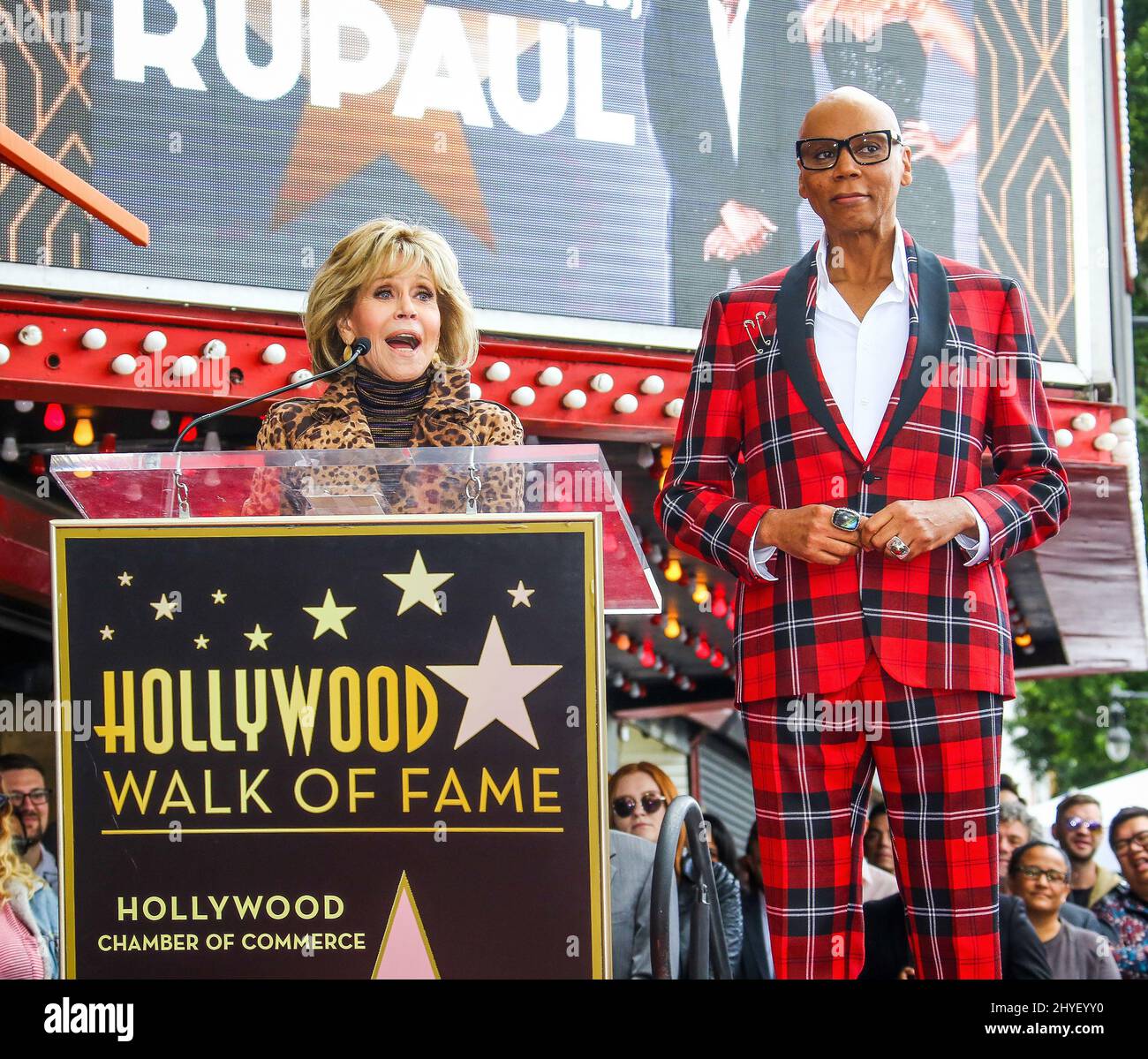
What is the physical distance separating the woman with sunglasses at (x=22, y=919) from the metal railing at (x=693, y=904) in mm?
2104

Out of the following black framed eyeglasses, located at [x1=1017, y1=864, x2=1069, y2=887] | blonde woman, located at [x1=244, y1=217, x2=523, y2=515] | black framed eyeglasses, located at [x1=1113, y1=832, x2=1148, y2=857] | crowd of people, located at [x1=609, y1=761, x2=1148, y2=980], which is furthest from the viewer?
black framed eyeglasses, located at [x1=1113, y1=832, x2=1148, y2=857]

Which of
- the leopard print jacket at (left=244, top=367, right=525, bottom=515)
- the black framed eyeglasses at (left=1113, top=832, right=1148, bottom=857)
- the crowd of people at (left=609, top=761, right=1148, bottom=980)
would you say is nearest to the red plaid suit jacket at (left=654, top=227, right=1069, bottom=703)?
the leopard print jacket at (left=244, top=367, right=525, bottom=515)

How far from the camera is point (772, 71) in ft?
24.6

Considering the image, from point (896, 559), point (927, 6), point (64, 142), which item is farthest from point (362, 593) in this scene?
point (927, 6)

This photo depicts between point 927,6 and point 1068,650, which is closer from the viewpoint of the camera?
point 927,6

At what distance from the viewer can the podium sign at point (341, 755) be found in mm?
2900

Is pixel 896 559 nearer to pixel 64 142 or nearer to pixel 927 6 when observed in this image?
pixel 64 142

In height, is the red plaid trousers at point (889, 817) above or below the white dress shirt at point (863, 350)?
below

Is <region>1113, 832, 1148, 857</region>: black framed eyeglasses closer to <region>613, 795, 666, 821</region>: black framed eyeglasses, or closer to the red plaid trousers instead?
<region>613, 795, 666, 821</region>: black framed eyeglasses

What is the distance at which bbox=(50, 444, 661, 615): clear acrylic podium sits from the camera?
300 cm
